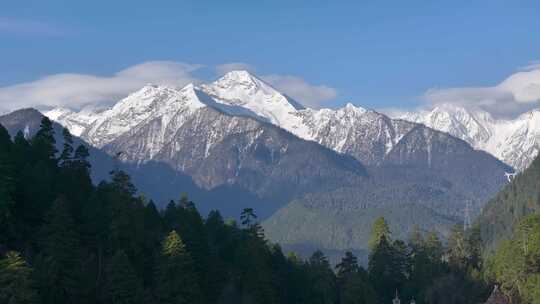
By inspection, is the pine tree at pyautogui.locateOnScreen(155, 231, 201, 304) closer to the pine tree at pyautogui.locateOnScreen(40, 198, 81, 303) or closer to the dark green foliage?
the pine tree at pyautogui.locateOnScreen(40, 198, 81, 303)

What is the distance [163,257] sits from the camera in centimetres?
10919

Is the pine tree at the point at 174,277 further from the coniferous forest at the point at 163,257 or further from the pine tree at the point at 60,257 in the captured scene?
the pine tree at the point at 60,257

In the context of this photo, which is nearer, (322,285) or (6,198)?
(6,198)

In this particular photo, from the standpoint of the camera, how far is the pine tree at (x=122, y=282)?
98.3 meters

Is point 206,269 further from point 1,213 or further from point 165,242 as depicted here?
point 1,213

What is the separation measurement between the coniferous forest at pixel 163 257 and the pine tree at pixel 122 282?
131 millimetres

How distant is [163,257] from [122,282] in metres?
11.3

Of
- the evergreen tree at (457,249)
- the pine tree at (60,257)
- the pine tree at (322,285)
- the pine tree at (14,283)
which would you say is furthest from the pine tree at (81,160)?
the evergreen tree at (457,249)

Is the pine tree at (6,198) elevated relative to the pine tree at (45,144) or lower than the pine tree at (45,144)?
lower

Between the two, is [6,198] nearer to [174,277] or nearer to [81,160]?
[174,277]

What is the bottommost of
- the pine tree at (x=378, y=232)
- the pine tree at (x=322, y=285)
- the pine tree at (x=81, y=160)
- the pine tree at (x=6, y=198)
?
the pine tree at (x=322, y=285)

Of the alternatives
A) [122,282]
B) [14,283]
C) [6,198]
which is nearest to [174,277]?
[122,282]

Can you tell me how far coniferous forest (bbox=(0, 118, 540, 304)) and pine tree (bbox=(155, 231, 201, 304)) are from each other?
0.47ft

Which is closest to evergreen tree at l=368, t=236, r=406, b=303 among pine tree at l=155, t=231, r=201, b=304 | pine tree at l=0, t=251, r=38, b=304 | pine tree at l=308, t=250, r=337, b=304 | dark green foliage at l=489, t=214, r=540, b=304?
pine tree at l=308, t=250, r=337, b=304
